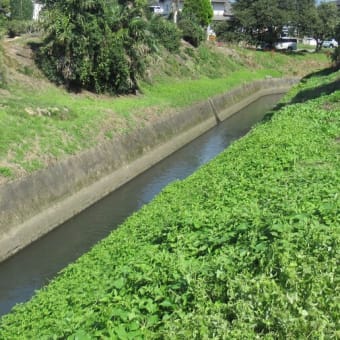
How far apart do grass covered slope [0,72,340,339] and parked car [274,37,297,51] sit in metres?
60.3

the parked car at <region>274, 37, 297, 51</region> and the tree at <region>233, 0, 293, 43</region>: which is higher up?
the tree at <region>233, 0, 293, 43</region>

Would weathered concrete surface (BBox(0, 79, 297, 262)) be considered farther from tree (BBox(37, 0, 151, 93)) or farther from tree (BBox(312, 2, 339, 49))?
tree (BBox(312, 2, 339, 49))

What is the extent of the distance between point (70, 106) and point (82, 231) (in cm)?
982

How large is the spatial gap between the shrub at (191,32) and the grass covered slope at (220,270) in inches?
1535

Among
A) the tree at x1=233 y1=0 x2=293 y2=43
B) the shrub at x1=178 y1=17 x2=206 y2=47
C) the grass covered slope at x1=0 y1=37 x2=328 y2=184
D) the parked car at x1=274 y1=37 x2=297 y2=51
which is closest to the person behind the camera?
the grass covered slope at x1=0 y1=37 x2=328 y2=184

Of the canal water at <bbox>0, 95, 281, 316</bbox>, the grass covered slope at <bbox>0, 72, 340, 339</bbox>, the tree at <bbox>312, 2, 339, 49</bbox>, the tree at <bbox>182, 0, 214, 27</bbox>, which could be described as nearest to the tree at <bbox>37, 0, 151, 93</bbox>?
the canal water at <bbox>0, 95, 281, 316</bbox>

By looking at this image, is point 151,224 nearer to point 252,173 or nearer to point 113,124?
point 252,173

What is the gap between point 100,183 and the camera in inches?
843

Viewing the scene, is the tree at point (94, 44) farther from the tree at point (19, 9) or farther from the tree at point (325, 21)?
the tree at point (325, 21)

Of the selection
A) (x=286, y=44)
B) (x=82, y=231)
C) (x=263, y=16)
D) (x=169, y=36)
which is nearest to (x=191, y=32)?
(x=169, y=36)

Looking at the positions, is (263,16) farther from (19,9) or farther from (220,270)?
(220,270)

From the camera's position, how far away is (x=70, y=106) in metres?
26.1

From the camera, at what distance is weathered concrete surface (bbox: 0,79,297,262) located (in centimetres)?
1648

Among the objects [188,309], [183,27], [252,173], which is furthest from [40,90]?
[183,27]
